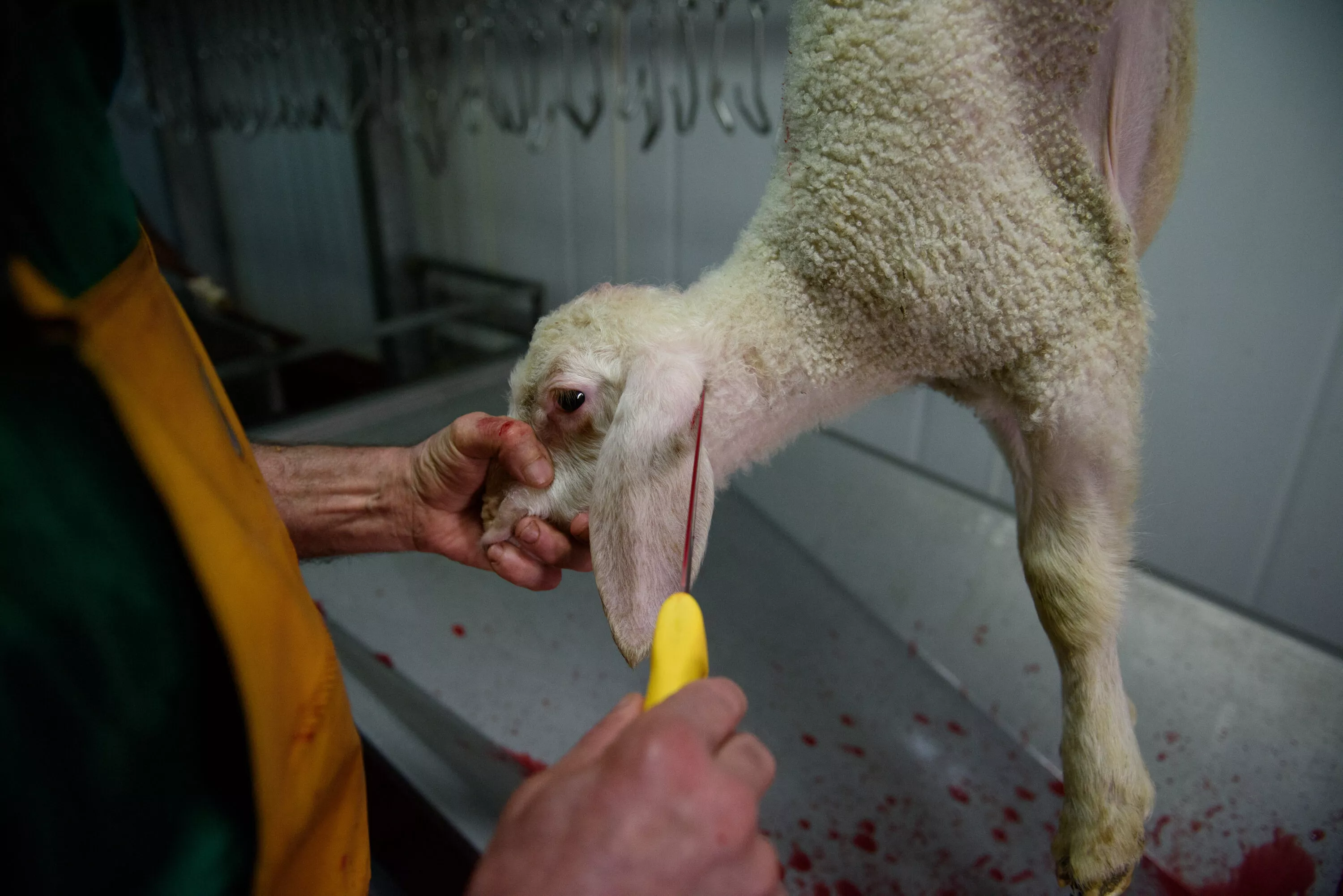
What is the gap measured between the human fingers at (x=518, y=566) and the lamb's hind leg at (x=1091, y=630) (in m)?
0.55

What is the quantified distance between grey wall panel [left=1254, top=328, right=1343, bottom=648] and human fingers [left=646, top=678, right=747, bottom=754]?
970mm

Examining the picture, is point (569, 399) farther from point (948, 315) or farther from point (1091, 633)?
point (1091, 633)

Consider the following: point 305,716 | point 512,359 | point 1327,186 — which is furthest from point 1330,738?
point 512,359

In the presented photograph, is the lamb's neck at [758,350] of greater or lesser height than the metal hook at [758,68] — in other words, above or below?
below

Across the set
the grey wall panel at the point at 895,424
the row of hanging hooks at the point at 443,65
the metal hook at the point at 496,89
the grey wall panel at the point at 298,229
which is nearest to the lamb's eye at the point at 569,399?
the row of hanging hooks at the point at 443,65

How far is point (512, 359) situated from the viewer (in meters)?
2.02

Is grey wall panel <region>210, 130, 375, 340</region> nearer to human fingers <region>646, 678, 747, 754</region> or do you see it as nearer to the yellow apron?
the yellow apron

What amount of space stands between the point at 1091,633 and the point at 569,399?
1.91 feet

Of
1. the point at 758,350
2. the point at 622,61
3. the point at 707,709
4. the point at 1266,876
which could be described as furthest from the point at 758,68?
the point at 1266,876

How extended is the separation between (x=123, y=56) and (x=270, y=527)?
26cm

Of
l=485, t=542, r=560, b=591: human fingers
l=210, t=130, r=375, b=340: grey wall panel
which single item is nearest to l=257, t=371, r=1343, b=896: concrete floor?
l=485, t=542, r=560, b=591: human fingers

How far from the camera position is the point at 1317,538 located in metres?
1.03

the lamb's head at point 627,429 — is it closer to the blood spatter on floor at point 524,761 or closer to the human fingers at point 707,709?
the human fingers at point 707,709

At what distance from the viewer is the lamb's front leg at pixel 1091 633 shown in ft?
2.48
